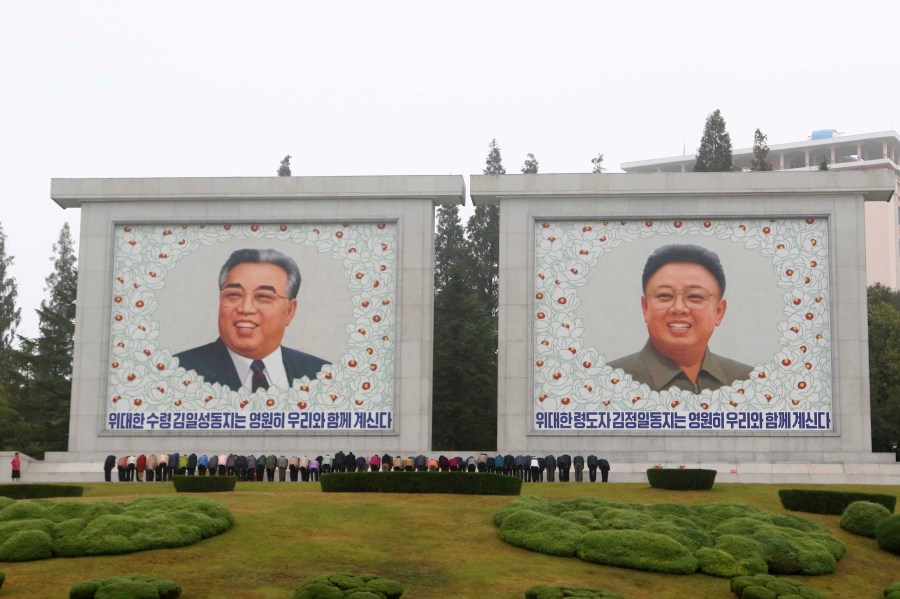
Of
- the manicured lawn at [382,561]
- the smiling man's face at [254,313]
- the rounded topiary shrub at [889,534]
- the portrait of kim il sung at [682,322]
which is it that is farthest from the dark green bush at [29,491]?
the portrait of kim il sung at [682,322]

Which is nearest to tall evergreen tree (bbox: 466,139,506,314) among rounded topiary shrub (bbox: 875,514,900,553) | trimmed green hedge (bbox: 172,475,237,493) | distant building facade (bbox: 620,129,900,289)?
distant building facade (bbox: 620,129,900,289)

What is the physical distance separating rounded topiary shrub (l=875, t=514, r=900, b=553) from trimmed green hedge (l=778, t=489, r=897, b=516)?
2.01m

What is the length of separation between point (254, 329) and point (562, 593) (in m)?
22.6

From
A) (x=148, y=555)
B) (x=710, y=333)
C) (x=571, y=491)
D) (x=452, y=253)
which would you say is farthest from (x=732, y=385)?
(x=452, y=253)

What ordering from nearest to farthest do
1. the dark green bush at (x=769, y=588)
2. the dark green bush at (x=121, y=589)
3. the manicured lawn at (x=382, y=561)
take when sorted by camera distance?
1. the dark green bush at (x=121, y=589)
2. the manicured lawn at (x=382, y=561)
3. the dark green bush at (x=769, y=588)

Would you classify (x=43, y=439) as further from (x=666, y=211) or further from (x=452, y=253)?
(x=666, y=211)

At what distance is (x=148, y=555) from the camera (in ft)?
60.1

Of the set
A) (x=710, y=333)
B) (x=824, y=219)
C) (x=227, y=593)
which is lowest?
(x=227, y=593)

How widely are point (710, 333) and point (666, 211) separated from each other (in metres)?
4.05

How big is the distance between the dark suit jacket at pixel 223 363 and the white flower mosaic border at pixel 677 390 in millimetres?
6949

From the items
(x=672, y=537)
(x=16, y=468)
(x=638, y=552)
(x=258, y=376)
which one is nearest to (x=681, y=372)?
(x=258, y=376)

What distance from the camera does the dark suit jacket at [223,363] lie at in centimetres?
3731

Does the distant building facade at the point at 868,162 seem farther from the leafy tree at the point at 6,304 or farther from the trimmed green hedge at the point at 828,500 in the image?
the trimmed green hedge at the point at 828,500

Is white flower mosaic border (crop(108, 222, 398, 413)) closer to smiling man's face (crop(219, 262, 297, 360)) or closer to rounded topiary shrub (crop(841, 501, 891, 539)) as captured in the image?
smiling man's face (crop(219, 262, 297, 360))
